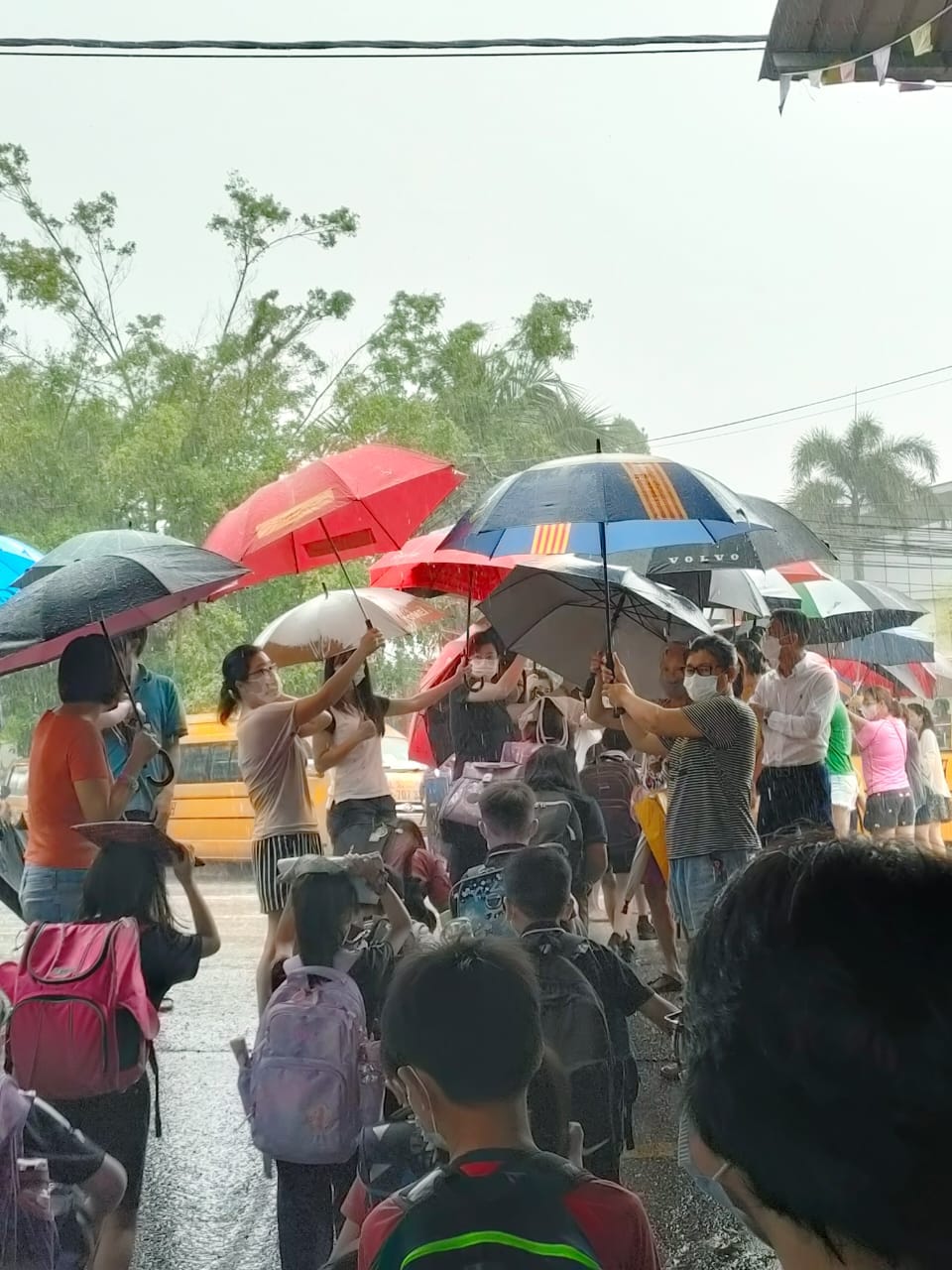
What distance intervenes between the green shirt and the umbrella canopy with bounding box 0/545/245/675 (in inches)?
63.5

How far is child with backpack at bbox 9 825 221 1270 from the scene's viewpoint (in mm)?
1770

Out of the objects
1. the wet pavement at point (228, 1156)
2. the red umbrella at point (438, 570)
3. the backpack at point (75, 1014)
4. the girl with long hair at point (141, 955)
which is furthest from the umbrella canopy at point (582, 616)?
the backpack at point (75, 1014)

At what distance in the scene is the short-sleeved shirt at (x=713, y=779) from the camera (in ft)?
8.59

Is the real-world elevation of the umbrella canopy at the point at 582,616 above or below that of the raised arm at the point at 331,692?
above

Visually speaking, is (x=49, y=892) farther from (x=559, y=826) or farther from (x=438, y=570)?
(x=438, y=570)

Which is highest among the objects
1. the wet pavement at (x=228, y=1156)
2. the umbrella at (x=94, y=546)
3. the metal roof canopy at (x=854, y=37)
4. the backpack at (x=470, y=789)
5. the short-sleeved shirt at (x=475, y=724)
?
the metal roof canopy at (x=854, y=37)

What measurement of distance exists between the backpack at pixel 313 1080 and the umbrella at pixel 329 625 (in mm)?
1426

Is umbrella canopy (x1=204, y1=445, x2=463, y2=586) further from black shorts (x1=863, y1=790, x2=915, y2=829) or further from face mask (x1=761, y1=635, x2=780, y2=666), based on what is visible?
black shorts (x1=863, y1=790, x2=915, y2=829)

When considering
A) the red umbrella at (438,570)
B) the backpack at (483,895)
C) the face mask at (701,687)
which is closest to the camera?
the backpack at (483,895)

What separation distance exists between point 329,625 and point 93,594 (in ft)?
2.93

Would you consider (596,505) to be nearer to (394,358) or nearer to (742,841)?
(742,841)

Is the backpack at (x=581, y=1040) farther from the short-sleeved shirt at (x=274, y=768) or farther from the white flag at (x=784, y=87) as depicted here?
the white flag at (x=784, y=87)

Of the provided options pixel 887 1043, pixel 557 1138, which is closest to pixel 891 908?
pixel 887 1043

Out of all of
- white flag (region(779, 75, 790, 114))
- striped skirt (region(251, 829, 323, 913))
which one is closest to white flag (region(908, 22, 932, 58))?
white flag (region(779, 75, 790, 114))
